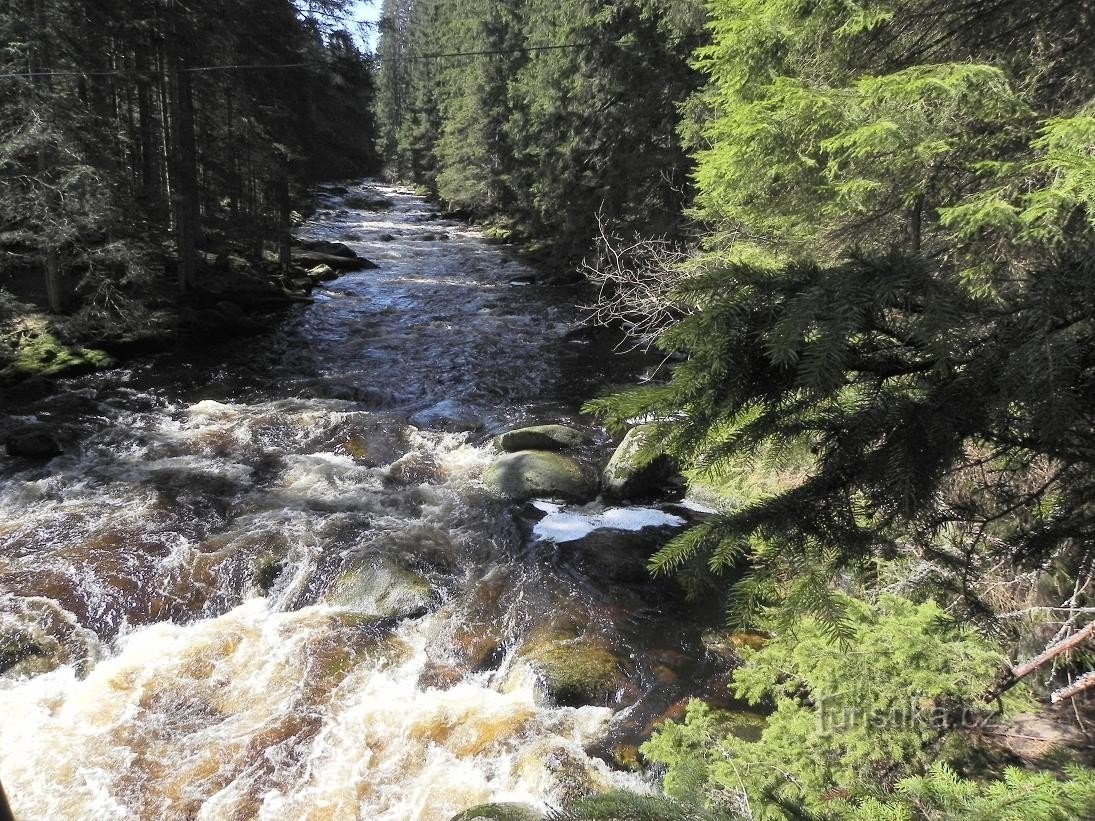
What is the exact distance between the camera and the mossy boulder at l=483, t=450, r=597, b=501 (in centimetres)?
1058

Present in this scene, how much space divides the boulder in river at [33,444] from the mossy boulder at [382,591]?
20.0ft

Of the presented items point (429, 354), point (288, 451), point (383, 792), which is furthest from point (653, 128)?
point (383, 792)

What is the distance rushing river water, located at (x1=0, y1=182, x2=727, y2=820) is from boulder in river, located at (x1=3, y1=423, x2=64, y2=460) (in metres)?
0.24

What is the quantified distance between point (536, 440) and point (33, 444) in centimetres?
806

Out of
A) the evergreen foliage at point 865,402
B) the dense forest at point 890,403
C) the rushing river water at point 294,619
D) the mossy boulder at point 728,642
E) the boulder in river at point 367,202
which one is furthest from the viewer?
the boulder in river at point 367,202

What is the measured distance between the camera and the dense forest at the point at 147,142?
13281 millimetres

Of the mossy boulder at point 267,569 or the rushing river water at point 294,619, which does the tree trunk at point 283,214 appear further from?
the mossy boulder at point 267,569

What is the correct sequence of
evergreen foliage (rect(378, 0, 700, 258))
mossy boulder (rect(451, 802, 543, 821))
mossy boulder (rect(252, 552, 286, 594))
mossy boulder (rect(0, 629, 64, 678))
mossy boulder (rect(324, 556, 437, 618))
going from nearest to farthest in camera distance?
mossy boulder (rect(451, 802, 543, 821))
mossy boulder (rect(0, 629, 64, 678))
mossy boulder (rect(324, 556, 437, 618))
mossy boulder (rect(252, 552, 286, 594))
evergreen foliage (rect(378, 0, 700, 258))

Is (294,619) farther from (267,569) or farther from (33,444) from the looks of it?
(33,444)

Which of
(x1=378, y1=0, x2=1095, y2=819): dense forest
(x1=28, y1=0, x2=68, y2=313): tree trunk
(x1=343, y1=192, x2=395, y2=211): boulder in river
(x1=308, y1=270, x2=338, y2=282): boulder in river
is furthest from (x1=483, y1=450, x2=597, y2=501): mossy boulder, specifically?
(x1=343, y1=192, x2=395, y2=211): boulder in river

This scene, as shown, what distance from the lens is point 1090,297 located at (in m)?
1.90

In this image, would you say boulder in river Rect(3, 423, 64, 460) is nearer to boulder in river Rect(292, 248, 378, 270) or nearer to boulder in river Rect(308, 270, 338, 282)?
boulder in river Rect(308, 270, 338, 282)

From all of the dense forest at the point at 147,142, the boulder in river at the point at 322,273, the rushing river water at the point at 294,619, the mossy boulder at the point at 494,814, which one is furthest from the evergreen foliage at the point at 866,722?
the boulder in river at the point at 322,273

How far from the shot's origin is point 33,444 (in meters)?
10.7
